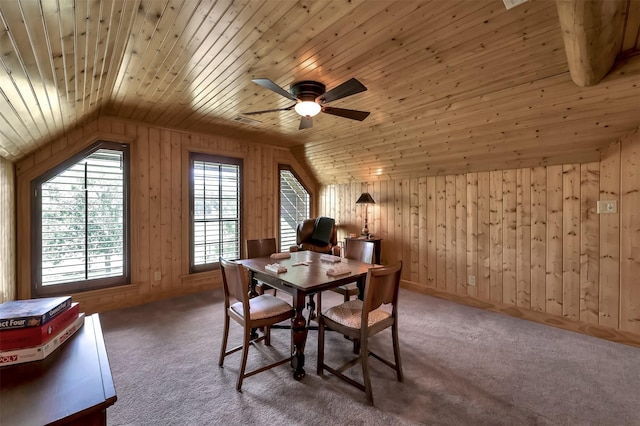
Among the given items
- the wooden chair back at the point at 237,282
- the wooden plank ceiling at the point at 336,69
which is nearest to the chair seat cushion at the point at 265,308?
the wooden chair back at the point at 237,282

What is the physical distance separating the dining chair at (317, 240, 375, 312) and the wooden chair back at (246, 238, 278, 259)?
Result: 0.99 metres

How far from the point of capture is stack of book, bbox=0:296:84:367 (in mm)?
1056

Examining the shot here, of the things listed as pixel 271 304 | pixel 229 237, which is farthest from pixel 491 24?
pixel 229 237

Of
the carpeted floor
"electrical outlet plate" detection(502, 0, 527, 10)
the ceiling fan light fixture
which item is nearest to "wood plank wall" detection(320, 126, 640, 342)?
the carpeted floor

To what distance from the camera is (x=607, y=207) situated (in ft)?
9.21

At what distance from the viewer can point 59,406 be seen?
0.84 m

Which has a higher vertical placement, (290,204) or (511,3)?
(511,3)

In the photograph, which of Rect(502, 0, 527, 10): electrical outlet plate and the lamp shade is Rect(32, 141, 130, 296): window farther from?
Rect(502, 0, 527, 10): electrical outlet plate

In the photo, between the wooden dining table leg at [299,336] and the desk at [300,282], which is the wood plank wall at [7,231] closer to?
the desk at [300,282]

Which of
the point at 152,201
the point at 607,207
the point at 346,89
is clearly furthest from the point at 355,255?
the point at 152,201

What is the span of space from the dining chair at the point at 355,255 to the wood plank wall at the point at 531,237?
162 centimetres

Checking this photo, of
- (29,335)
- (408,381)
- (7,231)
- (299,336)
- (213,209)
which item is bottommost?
(408,381)

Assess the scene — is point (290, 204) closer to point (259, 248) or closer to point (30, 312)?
point (259, 248)

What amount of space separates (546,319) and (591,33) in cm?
300
